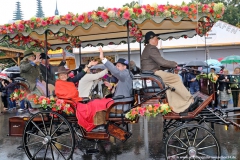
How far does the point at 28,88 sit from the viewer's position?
6.00 meters

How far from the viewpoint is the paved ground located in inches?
226

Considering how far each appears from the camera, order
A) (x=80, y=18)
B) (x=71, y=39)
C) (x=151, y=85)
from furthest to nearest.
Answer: (x=71, y=39) < (x=151, y=85) < (x=80, y=18)

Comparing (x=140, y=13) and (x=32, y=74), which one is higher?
(x=140, y=13)

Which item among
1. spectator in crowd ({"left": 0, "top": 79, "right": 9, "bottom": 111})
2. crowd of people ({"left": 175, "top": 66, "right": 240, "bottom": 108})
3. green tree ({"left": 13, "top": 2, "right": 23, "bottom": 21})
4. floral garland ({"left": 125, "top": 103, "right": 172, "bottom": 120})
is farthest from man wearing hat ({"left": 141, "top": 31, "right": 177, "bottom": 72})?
green tree ({"left": 13, "top": 2, "right": 23, "bottom": 21})

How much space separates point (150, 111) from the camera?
4895 mm

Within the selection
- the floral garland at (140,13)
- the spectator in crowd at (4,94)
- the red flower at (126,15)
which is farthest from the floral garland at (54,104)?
the spectator in crowd at (4,94)

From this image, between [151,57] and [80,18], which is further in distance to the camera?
[151,57]

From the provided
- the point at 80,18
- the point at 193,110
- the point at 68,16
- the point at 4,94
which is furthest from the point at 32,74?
the point at 4,94

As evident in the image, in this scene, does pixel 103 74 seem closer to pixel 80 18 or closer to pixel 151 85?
pixel 151 85

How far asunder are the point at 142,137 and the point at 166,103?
2.60m

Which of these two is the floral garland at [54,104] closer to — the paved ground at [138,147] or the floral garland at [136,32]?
the paved ground at [138,147]

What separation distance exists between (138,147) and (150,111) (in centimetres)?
174

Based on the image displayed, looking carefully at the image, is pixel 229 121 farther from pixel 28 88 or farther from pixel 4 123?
pixel 4 123

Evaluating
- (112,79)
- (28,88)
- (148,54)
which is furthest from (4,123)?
(148,54)
